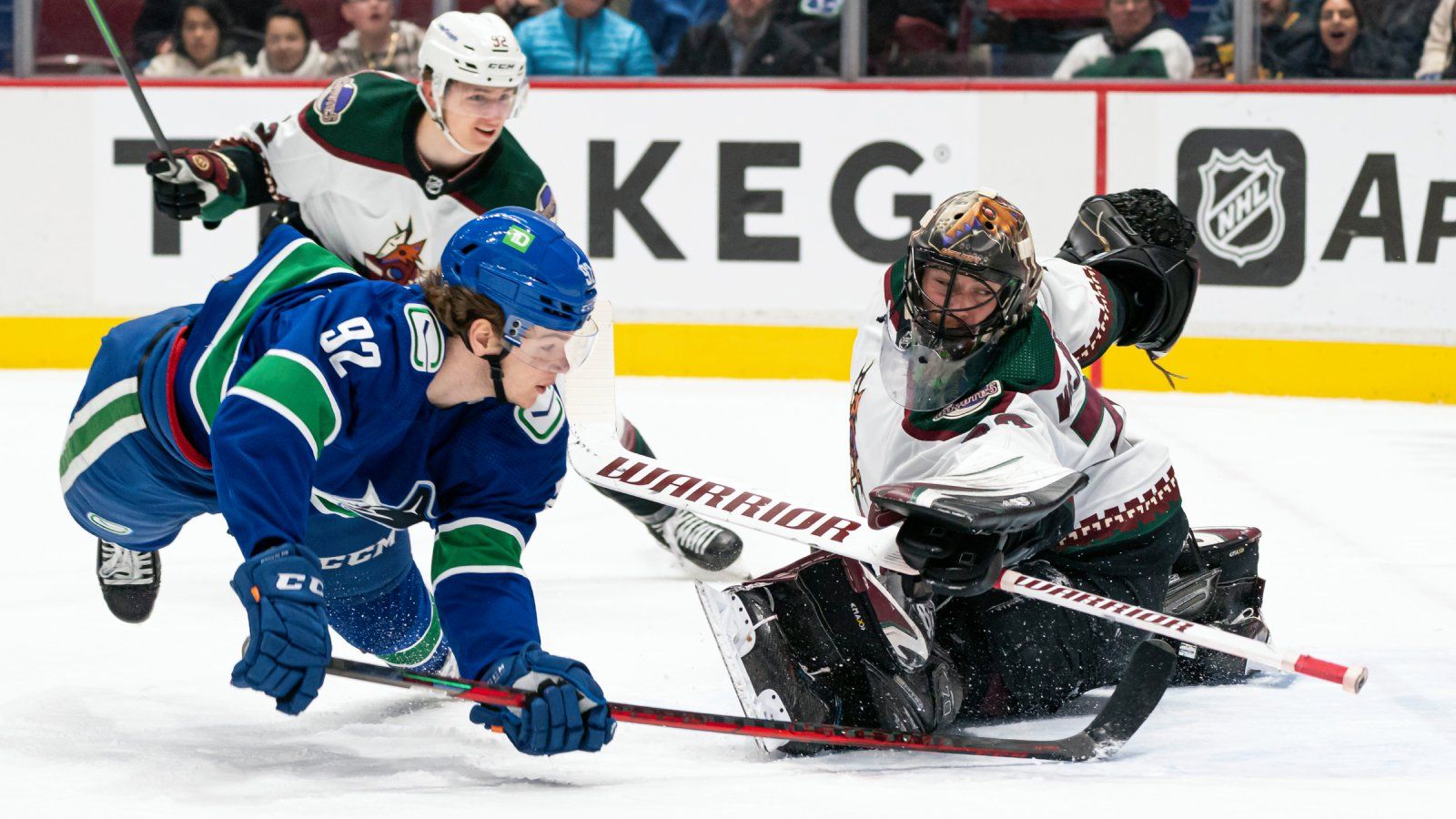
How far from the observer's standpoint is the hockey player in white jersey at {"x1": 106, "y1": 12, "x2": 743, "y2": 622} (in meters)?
3.66

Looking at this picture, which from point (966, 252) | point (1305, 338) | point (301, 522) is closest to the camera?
point (301, 522)

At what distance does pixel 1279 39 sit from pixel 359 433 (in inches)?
180

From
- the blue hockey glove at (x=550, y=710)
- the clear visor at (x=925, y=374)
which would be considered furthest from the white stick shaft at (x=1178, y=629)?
the blue hockey glove at (x=550, y=710)

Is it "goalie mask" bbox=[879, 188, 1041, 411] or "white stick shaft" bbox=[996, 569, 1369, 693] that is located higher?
"goalie mask" bbox=[879, 188, 1041, 411]

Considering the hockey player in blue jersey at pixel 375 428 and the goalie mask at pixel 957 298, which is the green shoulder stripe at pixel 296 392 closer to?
the hockey player in blue jersey at pixel 375 428

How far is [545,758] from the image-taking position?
2545 mm

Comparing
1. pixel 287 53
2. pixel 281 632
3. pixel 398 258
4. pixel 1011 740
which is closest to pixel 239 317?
pixel 281 632

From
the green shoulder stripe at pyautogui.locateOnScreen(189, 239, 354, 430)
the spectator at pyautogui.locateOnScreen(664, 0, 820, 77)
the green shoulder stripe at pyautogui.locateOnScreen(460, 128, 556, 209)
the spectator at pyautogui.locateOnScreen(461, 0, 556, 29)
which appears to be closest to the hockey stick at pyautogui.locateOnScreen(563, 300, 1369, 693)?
the green shoulder stripe at pyautogui.locateOnScreen(189, 239, 354, 430)

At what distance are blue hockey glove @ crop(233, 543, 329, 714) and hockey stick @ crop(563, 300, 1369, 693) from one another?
2.04 ft

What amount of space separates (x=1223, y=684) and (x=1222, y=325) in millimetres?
3292

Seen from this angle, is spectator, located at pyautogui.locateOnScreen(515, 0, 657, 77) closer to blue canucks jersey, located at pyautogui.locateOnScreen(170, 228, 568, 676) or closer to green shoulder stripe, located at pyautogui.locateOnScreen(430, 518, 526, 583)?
blue canucks jersey, located at pyautogui.locateOnScreen(170, 228, 568, 676)

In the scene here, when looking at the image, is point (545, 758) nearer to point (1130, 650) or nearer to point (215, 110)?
point (1130, 650)

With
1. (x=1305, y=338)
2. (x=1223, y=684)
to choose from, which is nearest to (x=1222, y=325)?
(x=1305, y=338)

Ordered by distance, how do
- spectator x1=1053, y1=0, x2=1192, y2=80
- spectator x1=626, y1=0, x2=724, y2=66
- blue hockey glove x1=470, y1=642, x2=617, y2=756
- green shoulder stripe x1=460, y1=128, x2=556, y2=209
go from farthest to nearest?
spectator x1=626, y1=0, x2=724, y2=66, spectator x1=1053, y1=0, x2=1192, y2=80, green shoulder stripe x1=460, y1=128, x2=556, y2=209, blue hockey glove x1=470, y1=642, x2=617, y2=756
